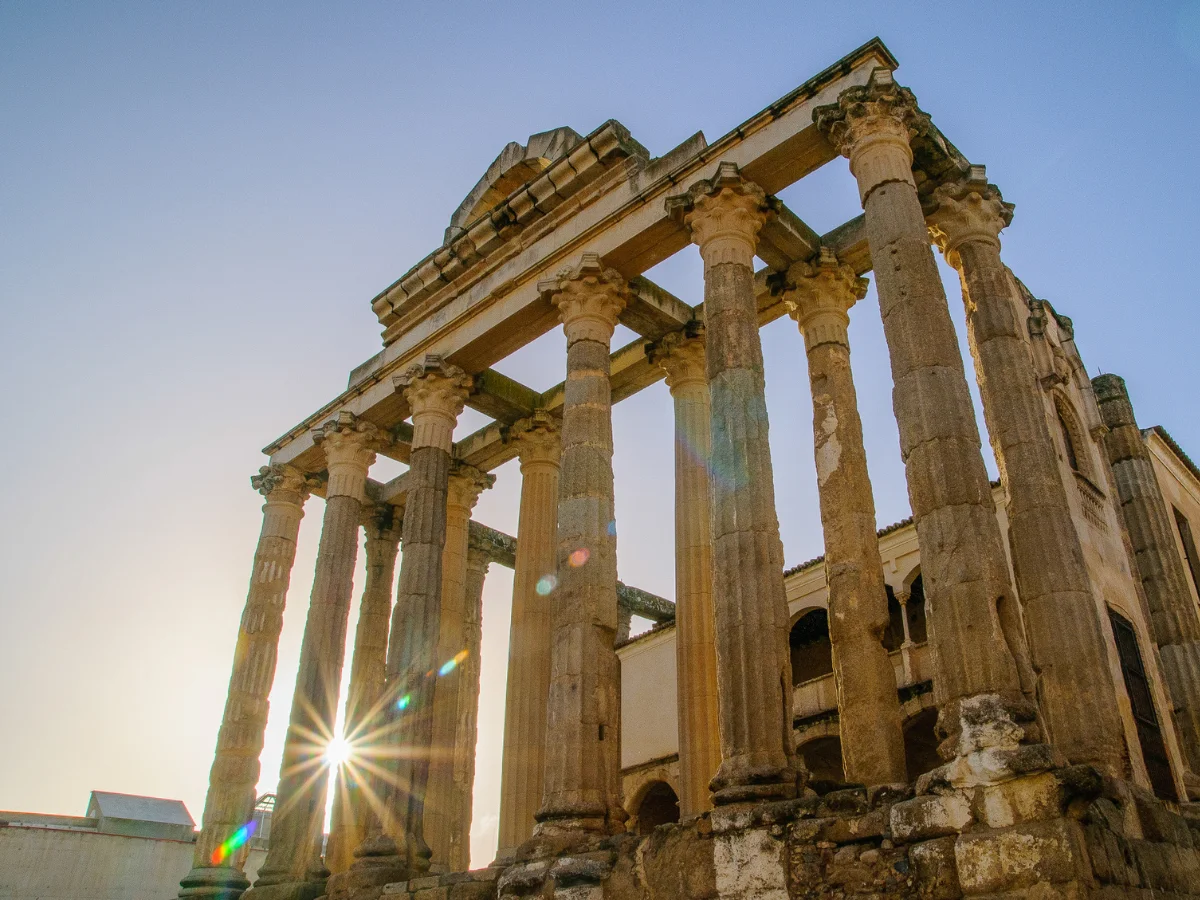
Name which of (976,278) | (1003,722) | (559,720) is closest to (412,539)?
(559,720)

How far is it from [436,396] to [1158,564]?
12769 millimetres

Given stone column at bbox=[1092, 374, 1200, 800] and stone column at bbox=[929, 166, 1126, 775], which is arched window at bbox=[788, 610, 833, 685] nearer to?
stone column at bbox=[1092, 374, 1200, 800]

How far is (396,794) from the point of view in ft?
47.9

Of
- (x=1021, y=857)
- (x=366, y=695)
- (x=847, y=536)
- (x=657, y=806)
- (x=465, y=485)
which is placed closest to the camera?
(x=1021, y=857)

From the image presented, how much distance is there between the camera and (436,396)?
17.7 m

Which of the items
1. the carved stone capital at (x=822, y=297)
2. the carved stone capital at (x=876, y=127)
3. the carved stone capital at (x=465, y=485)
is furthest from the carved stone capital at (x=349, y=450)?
the carved stone capital at (x=876, y=127)

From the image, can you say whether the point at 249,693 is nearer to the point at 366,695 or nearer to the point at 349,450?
the point at 366,695

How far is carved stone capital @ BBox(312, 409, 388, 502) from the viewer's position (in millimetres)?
19195

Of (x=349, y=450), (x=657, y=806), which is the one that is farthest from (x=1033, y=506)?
(x=657, y=806)

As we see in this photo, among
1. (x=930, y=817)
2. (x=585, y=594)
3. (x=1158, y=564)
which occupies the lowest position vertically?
(x=930, y=817)

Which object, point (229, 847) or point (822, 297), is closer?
point (822, 297)

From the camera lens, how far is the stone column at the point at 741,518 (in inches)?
403

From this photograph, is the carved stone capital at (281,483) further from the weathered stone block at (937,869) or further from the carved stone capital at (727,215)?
the weathered stone block at (937,869)

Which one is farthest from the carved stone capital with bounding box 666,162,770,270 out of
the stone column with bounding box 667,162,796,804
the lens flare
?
the lens flare
